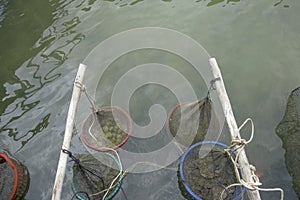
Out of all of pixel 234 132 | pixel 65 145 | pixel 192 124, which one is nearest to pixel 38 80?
pixel 65 145

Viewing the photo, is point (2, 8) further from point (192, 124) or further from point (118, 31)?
point (192, 124)

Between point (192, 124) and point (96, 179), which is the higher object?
point (96, 179)

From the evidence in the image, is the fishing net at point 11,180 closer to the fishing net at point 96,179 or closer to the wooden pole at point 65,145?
the fishing net at point 96,179

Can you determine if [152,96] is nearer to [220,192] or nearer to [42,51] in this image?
[220,192]

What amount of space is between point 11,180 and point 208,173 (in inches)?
111

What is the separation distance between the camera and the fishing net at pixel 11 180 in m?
3.60

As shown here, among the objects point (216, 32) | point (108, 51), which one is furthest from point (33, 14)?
point (216, 32)

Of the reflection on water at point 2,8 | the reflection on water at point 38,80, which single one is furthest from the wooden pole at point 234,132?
the reflection on water at point 2,8

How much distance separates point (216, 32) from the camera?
5.51 metres

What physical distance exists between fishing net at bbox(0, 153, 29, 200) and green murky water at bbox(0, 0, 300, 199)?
147 mm

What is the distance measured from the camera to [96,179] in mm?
3465

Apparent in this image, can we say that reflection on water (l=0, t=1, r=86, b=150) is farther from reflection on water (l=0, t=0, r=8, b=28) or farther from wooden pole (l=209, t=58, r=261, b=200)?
wooden pole (l=209, t=58, r=261, b=200)

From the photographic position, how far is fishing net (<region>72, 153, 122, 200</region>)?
3.32 m

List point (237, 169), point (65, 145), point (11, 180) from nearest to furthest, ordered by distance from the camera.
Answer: point (237, 169) → point (65, 145) → point (11, 180)
